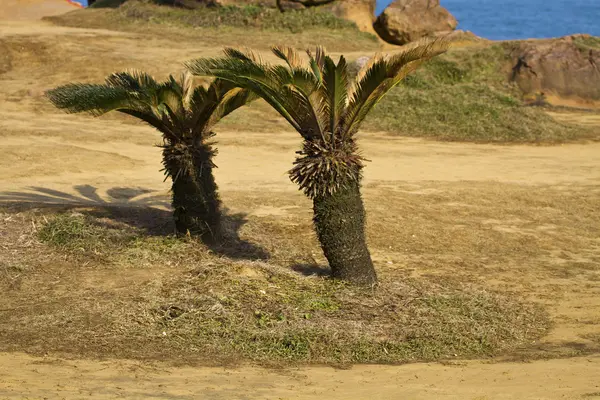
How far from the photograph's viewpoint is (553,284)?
11.1 meters

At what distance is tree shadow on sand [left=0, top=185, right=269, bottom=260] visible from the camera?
1151 cm

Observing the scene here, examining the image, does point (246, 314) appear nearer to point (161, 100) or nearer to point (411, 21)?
point (161, 100)

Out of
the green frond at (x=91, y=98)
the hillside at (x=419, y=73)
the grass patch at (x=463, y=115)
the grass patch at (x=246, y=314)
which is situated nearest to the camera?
the grass patch at (x=246, y=314)

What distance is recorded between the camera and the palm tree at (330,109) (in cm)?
923

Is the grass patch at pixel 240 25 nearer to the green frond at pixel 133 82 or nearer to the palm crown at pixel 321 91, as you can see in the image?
Result: the green frond at pixel 133 82

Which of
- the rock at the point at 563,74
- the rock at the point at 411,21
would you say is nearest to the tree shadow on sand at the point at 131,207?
the rock at the point at 563,74

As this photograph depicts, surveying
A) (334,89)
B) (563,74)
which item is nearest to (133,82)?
(334,89)

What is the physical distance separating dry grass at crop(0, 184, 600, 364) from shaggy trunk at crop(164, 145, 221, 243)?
24cm

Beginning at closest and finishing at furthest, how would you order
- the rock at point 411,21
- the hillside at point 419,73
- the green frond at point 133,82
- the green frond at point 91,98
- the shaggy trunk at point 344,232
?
the shaggy trunk at point 344,232, the green frond at point 91,98, the green frond at point 133,82, the hillside at point 419,73, the rock at point 411,21

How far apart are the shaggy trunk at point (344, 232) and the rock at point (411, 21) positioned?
62.7 ft

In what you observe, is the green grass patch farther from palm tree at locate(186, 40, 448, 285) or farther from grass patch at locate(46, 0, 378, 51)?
palm tree at locate(186, 40, 448, 285)

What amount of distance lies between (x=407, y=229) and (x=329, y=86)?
4.25m

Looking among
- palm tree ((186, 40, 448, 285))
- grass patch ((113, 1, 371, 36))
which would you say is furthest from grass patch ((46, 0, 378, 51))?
palm tree ((186, 40, 448, 285))

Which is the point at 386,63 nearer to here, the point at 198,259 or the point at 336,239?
the point at 336,239
